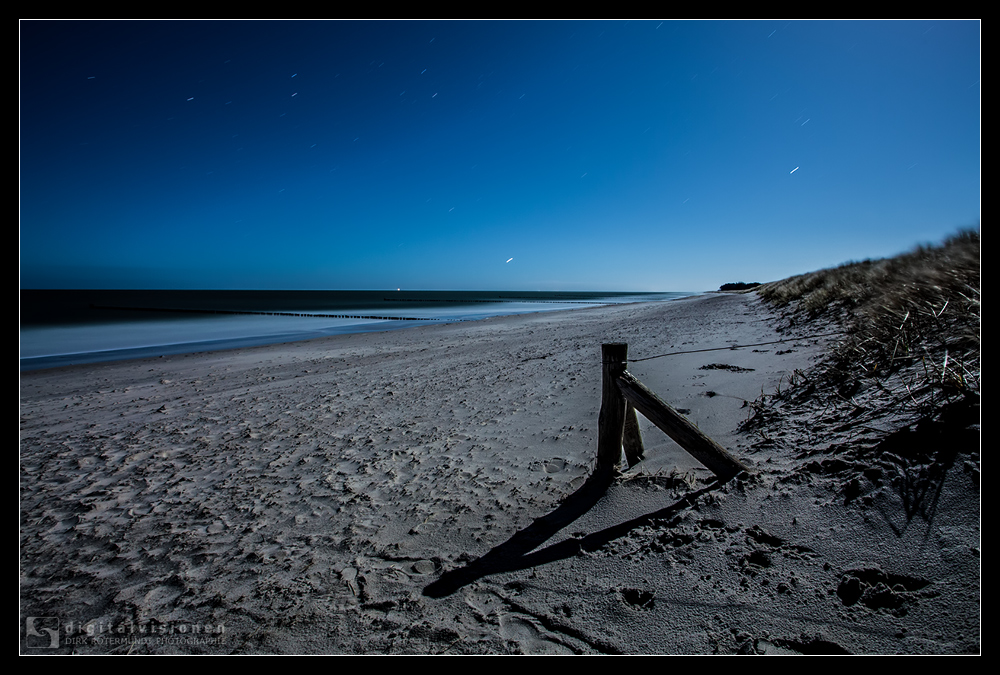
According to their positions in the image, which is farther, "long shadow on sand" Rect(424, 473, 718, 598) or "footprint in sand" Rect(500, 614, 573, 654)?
"long shadow on sand" Rect(424, 473, 718, 598)

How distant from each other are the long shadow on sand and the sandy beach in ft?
0.05

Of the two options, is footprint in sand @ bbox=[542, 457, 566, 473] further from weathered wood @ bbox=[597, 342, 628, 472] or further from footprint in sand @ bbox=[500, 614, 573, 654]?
footprint in sand @ bbox=[500, 614, 573, 654]

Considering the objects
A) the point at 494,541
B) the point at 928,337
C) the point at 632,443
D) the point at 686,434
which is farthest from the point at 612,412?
the point at 928,337

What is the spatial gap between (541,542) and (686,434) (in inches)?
59.3

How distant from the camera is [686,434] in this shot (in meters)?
3.51

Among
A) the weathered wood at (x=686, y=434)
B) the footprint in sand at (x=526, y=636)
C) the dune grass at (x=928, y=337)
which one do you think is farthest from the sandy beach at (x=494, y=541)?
the dune grass at (x=928, y=337)

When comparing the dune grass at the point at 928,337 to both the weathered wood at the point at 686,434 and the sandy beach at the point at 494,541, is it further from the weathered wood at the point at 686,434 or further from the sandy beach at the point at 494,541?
the weathered wood at the point at 686,434

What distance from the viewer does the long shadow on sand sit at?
2793mm

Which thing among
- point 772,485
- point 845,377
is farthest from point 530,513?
point 845,377

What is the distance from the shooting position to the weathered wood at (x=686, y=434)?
11.0ft

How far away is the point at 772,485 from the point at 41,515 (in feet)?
21.1

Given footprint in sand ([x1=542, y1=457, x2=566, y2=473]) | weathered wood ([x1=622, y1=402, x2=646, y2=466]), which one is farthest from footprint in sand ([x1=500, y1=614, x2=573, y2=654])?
weathered wood ([x1=622, y1=402, x2=646, y2=466])
